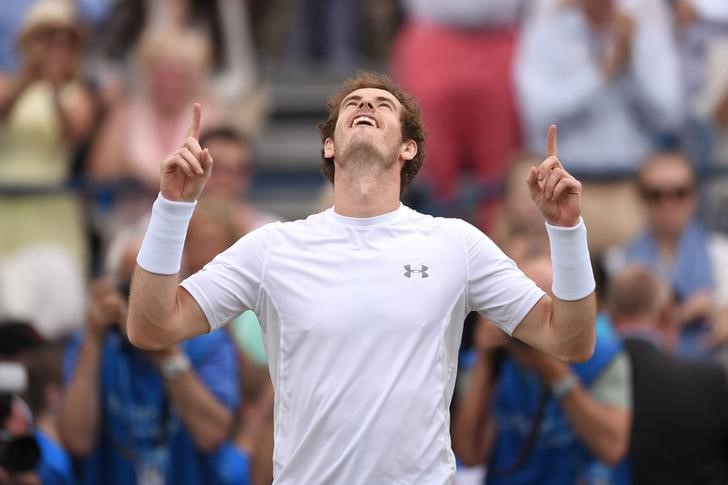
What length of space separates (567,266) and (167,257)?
3.40ft

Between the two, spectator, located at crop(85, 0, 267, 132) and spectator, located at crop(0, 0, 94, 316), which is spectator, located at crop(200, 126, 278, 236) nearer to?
spectator, located at crop(0, 0, 94, 316)

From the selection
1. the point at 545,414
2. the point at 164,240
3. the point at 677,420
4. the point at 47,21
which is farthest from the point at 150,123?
the point at 164,240

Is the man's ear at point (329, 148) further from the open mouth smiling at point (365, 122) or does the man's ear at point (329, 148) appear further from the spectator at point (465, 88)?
the spectator at point (465, 88)

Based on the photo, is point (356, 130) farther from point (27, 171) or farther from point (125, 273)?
point (27, 171)

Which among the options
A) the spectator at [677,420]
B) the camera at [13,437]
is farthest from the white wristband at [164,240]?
the spectator at [677,420]

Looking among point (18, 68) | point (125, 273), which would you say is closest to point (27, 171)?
point (18, 68)

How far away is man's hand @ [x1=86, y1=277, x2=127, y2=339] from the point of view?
253 inches

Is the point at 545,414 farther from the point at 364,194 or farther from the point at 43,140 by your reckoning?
the point at 43,140

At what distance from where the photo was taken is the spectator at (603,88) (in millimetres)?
8602

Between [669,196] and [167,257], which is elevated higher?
[167,257]

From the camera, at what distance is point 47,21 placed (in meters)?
8.66

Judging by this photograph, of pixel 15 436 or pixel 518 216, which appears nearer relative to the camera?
pixel 15 436

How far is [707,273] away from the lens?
8078 millimetres

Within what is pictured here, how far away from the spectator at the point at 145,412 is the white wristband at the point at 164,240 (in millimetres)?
2030
